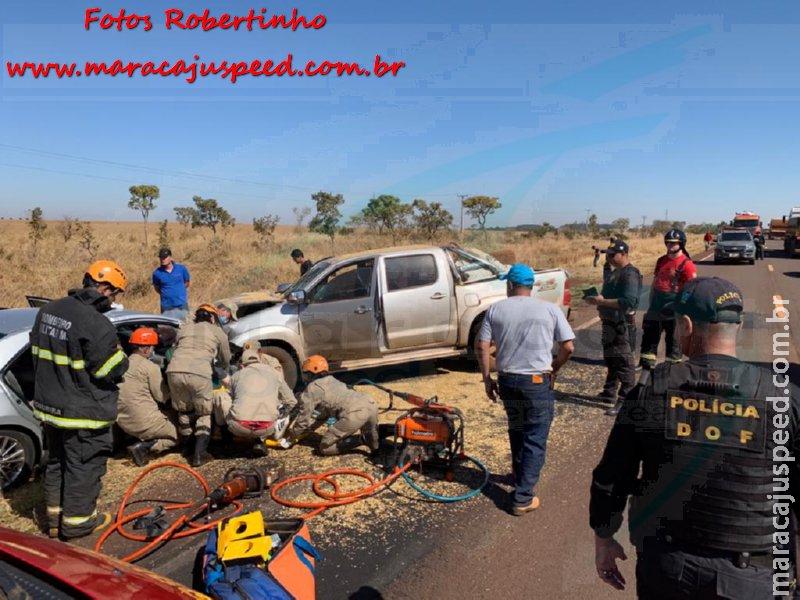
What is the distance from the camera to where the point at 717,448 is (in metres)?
1.76

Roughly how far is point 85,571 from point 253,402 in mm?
2900

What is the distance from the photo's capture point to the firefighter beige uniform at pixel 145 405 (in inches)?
195

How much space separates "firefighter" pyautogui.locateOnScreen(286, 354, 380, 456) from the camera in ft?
16.3

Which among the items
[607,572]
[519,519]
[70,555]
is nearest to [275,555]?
[70,555]

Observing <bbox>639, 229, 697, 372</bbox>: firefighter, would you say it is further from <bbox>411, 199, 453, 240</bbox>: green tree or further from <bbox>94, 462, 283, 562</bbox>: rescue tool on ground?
<bbox>411, 199, 453, 240</bbox>: green tree

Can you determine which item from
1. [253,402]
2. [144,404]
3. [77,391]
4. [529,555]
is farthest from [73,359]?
[529,555]

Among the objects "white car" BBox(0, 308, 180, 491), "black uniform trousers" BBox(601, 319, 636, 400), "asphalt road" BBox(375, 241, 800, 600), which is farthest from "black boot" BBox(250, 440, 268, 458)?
"black uniform trousers" BBox(601, 319, 636, 400)

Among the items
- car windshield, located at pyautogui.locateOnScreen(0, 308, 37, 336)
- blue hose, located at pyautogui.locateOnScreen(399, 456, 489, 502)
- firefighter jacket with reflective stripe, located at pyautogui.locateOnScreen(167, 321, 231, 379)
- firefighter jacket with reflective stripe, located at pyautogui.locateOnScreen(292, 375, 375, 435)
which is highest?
car windshield, located at pyautogui.locateOnScreen(0, 308, 37, 336)

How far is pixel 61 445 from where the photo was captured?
3820 millimetres

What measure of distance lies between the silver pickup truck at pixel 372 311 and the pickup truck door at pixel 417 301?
13 mm

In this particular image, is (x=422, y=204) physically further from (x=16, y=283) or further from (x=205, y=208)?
(x=16, y=283)

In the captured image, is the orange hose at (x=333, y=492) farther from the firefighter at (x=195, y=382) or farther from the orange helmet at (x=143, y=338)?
the orange helmet at (x=143, y=338)

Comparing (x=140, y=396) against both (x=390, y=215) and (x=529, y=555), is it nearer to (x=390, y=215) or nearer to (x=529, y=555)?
(x=529, y=555)

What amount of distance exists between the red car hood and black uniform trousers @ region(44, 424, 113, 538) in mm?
1708
